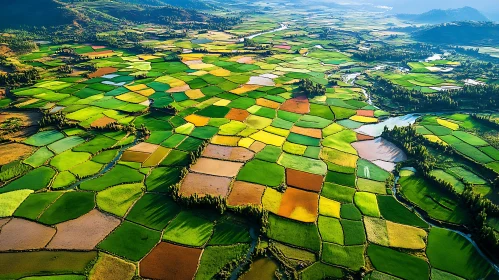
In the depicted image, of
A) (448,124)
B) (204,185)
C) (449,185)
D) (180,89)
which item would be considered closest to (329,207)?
(204,185)

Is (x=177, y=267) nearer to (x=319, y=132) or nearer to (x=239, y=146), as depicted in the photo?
(x=239, y=146)

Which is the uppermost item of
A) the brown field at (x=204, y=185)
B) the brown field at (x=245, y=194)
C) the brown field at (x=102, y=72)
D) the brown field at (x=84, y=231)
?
the brown field at (x=102, y=72)

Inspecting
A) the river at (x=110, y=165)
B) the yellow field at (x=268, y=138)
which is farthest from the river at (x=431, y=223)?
the river at (x=110, y=165)

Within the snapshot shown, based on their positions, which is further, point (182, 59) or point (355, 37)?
point (355, 37)

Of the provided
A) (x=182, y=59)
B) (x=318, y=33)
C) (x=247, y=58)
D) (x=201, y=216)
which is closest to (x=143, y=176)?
(x=201, y=216)

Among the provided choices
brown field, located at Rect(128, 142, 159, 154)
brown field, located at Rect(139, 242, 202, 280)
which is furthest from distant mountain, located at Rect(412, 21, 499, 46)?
brown field, located at Rect(139, 242, 202, 280)

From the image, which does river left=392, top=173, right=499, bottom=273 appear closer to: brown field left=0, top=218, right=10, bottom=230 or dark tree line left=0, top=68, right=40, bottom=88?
brown field left=0, top=218, right=10, bottom=230

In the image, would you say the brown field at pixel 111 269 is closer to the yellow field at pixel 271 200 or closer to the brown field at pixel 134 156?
the yellow field at pixel 271 200

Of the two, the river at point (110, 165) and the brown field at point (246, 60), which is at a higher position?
the brown field at point (246, 60)
